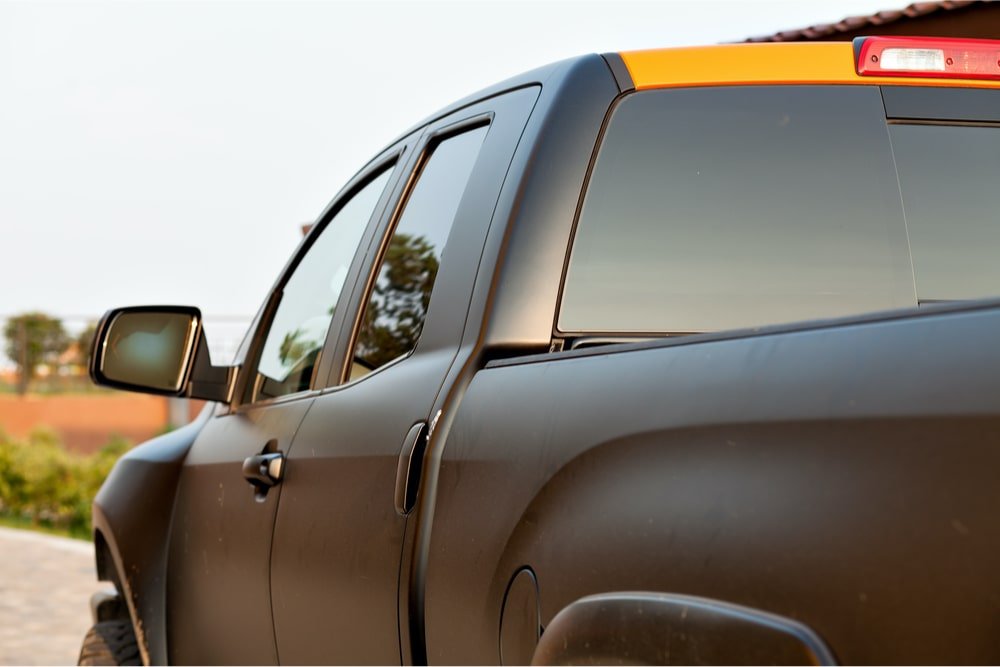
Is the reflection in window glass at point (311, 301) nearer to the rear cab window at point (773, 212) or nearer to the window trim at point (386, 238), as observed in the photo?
the window trim at point (386, 238)

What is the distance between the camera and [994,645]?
116cm

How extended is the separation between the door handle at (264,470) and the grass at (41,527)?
44.3ft

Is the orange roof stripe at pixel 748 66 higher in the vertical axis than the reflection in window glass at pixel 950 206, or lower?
higher

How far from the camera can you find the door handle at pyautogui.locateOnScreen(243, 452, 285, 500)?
2.86 metres

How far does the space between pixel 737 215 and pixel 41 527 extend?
52.6 feet

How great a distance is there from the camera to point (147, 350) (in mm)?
3461

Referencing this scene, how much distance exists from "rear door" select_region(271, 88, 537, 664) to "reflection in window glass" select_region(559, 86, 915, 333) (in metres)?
0.22

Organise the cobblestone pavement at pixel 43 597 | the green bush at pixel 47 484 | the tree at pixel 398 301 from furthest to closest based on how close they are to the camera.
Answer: the green bush at pixel 47 484 < the cobblestone pavement at pixel 43 597 < the tree at pixel 398 301

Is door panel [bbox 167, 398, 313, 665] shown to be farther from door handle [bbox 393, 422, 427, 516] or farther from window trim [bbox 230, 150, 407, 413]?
door handle [bbox 393, 422, 427, 516]

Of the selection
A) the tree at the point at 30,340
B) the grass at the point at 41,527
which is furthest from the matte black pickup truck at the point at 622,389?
the tree at the point at 30,340

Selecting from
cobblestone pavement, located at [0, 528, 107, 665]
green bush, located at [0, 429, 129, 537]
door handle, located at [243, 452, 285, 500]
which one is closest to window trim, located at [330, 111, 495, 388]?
door handle, located at [243, 452, 285, 500]

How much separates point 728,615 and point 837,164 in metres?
1.27

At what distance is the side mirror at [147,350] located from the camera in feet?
11.3

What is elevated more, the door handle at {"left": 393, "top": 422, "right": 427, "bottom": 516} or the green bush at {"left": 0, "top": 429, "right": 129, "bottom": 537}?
the green bush at {"left": 0, "top": 429, "right": 129, "bottom": 537}
